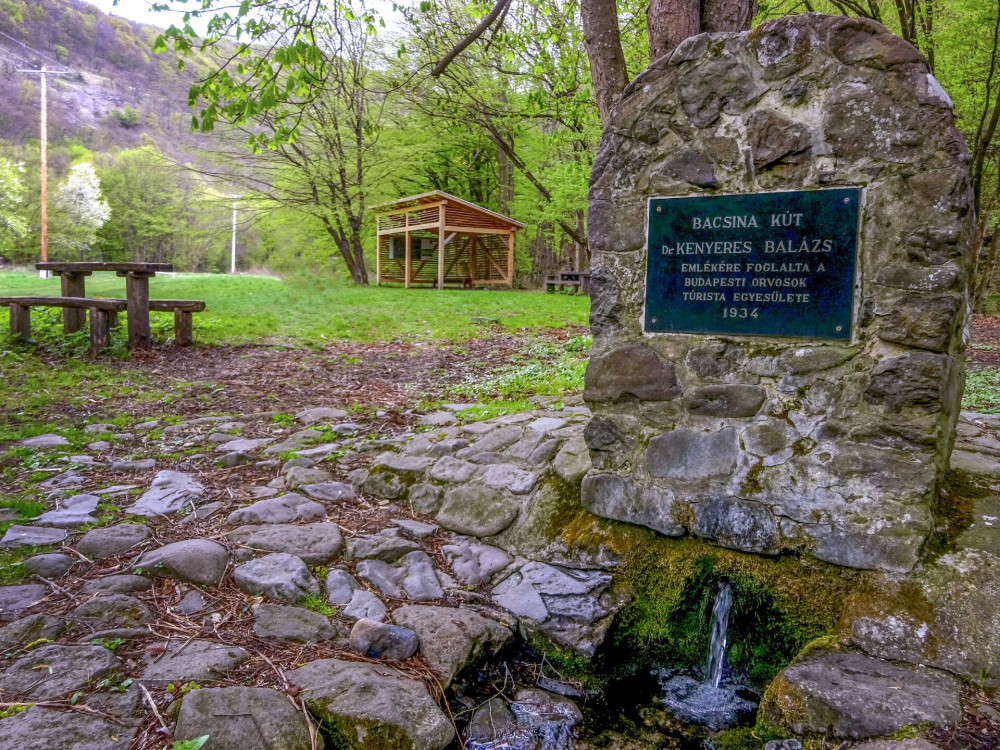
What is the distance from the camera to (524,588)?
3176 mm

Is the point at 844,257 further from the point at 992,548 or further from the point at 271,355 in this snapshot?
the point at 271,355

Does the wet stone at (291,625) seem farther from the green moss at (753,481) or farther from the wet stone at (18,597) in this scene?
the green moss at (753,481)

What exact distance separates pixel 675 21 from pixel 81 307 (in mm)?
7178

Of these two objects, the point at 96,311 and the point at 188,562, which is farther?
the point at 96,311

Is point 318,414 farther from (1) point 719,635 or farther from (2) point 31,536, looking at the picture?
(1) point 719,635

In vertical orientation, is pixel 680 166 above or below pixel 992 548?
above

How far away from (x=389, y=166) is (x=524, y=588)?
20.6 metres

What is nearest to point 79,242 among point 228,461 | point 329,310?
point 329,310

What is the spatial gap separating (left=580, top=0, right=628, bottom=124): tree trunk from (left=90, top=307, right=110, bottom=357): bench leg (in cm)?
614

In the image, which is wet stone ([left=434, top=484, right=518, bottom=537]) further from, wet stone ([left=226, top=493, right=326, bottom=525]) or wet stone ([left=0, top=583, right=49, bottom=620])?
wet stone ([left=0, top=583, right=49, bottom=620])

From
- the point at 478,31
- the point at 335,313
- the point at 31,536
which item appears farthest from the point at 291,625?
the point at 335,313

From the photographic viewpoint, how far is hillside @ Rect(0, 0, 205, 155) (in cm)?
8294

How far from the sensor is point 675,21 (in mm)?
4039

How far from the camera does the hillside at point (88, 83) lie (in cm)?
8294
